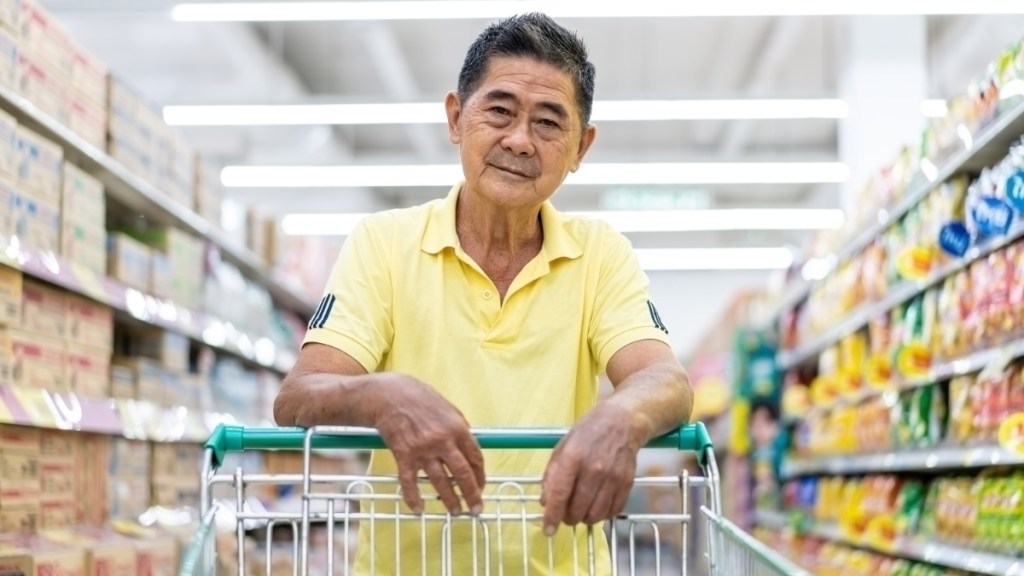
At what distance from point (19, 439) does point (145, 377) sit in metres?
1.23

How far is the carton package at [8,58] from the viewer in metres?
3.51

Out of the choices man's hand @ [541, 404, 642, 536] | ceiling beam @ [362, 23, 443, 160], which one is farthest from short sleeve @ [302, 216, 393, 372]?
ceiling beam @ [362, 23, 443, 160]

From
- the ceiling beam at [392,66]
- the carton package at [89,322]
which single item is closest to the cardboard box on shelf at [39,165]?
the carton package at [89,322]

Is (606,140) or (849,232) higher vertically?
(606,140)

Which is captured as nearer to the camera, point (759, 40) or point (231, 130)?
point (759, 40)

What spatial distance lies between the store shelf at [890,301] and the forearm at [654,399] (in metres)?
2.10

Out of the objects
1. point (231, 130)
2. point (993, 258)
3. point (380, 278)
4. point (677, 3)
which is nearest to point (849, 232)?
point (677, 3)

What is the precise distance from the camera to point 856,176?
9.07 m

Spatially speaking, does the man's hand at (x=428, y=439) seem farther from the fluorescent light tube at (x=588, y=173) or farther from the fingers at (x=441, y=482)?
the fluorescent light tube at (x=588, y=173)

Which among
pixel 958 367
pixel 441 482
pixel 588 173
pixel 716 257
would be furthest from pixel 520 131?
pixel 716 257

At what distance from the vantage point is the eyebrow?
2.20m

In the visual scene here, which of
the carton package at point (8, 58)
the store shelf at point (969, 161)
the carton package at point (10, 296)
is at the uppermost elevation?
the carton package at point (8, 58)

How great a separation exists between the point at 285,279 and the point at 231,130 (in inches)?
281

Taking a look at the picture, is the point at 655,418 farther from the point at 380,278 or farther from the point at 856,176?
the point at 856,176
